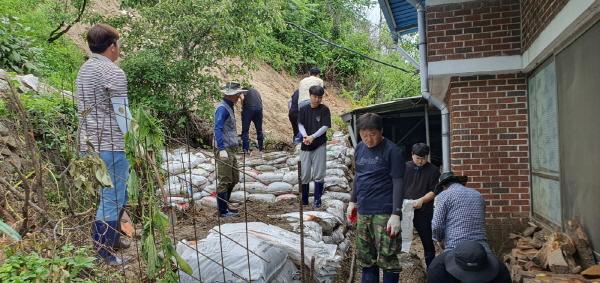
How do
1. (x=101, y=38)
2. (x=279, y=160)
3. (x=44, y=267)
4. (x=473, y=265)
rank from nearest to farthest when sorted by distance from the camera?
(x=44, y=267)
(x=473, y=265)
(x=101, y=38)
(x=279, y=160)

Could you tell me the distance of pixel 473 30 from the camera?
642cm

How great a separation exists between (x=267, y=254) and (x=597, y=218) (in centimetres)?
257

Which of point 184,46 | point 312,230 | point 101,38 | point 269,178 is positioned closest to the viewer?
point 101,38

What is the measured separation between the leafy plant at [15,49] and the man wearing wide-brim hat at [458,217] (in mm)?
6527

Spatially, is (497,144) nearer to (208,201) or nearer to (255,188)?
(255,188)

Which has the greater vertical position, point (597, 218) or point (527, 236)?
point (597, 218)

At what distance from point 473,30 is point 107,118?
438cm

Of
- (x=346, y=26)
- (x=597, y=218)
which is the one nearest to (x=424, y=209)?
(x=597, y=218)

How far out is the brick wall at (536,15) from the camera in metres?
4.97

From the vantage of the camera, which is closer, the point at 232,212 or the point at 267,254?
the point at 267,254

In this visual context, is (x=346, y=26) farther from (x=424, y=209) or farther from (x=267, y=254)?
(x=267, y=254)

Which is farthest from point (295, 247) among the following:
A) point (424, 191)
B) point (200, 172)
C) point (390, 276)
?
point (200, 172)

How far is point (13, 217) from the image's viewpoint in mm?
3896

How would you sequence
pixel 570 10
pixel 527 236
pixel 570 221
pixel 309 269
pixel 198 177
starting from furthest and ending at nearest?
1. pixel 198 177
2. pixel 527 236
3. pixel 570 221
4. pixel 570 10
5. pixel 309 269
